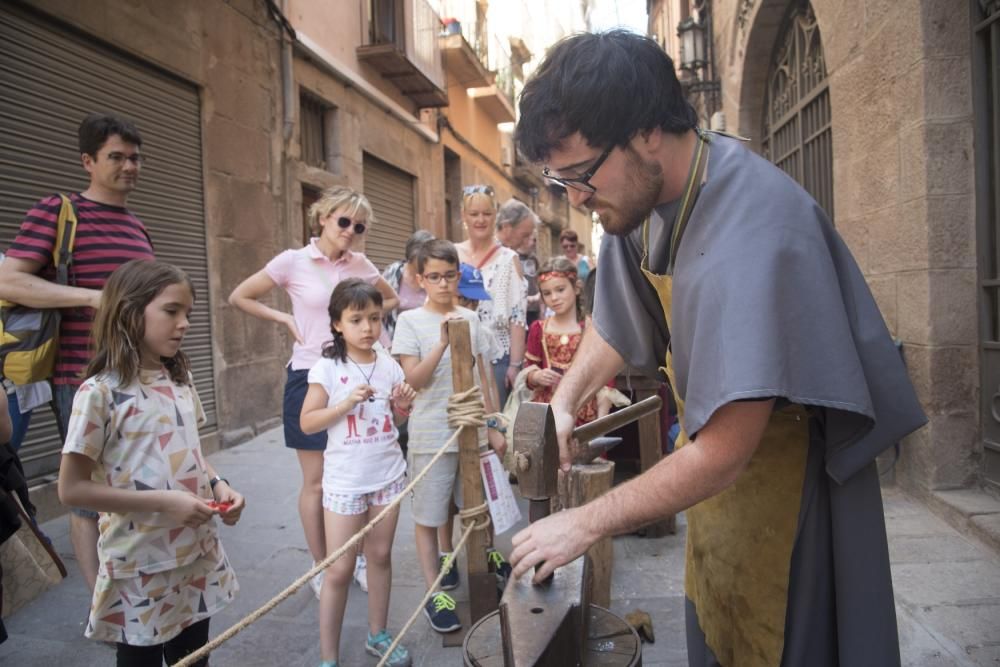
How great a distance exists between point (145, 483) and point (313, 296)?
142 cm

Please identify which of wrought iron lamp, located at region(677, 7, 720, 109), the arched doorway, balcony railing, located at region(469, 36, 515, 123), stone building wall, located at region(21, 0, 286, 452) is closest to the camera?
the arched doorway

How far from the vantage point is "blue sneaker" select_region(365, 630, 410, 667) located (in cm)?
260

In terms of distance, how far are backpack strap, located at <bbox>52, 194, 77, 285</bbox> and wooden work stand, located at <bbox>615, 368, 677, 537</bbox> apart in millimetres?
→ 2929

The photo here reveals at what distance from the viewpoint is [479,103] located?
15930mm

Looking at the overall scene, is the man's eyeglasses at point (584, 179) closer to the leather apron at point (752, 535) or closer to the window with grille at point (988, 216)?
the leather apron at point (752, 535)

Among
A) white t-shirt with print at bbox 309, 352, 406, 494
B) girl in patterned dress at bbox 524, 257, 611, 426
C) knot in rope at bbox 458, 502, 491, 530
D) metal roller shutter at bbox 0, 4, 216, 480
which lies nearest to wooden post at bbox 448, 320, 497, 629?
knot in rope at bbox 458, 502, 491, 530

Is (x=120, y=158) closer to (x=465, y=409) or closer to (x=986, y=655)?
(x=465, y=409)

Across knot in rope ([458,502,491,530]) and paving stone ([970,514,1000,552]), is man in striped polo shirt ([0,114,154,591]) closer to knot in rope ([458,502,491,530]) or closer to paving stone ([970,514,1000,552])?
knot in rope ([458,502,491,530])

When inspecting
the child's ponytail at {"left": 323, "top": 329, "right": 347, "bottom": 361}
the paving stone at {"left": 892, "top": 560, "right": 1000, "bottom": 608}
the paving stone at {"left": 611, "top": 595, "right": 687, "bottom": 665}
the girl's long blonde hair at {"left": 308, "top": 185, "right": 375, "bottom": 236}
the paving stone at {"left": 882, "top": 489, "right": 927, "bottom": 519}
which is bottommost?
the paving stone at {"left": 611, "top": 595, "right": 687, "bottom": 665}

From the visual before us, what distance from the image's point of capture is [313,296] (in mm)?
3309

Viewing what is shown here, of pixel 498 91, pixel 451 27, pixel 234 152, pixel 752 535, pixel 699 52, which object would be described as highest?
pixel 451 27

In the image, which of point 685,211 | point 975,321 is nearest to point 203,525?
point 685,211

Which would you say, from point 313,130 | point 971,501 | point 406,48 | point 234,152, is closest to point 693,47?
point 406,48

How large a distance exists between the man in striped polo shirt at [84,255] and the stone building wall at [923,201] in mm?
3857
